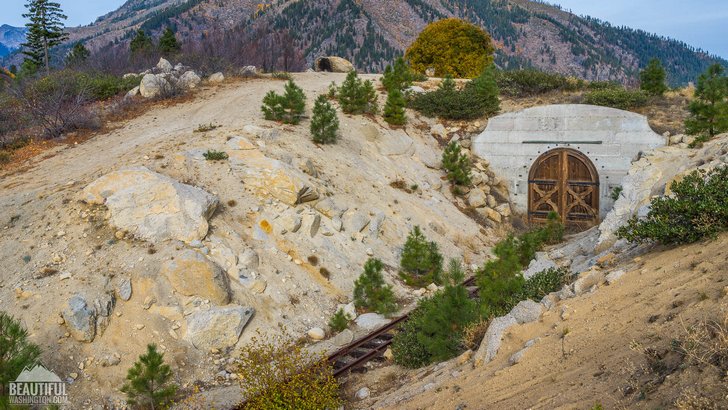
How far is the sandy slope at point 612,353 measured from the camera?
469 cm

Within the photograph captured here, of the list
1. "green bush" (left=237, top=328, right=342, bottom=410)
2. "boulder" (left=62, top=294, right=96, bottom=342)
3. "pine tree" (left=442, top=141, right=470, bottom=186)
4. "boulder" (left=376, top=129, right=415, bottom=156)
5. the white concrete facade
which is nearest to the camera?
"green bush" (left=237, top=328, right=342, bottom=410)

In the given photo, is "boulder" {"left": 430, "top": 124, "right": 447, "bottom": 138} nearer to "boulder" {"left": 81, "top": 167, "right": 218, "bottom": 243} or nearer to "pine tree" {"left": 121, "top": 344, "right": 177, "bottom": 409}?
"boulder" {"left": 81, "top": 167, "right": 218, "bottom": 243}

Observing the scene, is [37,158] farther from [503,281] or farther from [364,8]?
[364,8]

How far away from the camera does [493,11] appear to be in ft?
476

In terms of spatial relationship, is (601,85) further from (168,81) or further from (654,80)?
(168,81)

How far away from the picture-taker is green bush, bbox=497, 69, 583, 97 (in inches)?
1141

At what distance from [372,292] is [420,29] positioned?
115m

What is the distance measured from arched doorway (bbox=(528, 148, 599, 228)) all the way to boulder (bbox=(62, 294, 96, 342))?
2007 cm

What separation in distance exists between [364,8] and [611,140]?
10136 centimetres

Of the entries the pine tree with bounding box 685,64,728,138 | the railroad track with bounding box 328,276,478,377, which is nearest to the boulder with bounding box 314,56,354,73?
the pine tree with bounding box 685,64,728,138

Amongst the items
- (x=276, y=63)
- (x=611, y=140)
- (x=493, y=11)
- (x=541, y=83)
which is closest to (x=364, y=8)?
(x=493, y=11)

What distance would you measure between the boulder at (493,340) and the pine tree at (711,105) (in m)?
16.5

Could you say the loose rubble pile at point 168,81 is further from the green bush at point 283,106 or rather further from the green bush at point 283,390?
the green bush at point 283,390

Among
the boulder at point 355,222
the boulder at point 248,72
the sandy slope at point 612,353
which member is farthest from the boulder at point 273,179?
the boulder at point 248,72
